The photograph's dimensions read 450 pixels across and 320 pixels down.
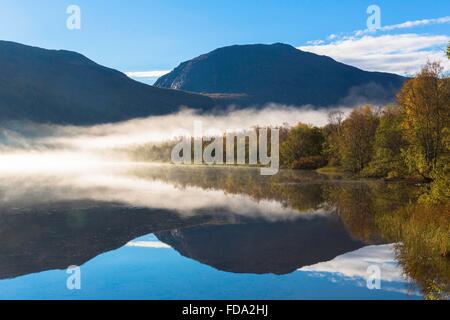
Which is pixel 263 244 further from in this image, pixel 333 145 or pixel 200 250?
pixel 333 145

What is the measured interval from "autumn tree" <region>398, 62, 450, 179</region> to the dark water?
13.2 m

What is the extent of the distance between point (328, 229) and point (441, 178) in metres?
7.55

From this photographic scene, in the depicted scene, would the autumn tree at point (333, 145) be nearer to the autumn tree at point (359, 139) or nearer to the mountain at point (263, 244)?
the autumn tree at point (359, 139)

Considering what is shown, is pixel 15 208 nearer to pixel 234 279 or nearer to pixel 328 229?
pixel 328 229

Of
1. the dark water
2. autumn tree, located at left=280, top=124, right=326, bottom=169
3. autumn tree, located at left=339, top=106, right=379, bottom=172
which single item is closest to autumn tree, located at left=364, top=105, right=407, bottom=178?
autumn tree, located at left=339, top=106, right=379, bottom=172

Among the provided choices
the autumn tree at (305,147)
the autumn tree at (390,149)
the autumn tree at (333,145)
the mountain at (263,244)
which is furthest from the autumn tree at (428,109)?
the autumn tree at (305,147)

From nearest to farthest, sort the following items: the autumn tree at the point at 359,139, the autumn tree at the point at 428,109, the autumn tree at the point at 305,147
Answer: the autumn tree at the point at 428,109
the autumn tree at the point at 359,139
the autumn tree at the point at 305,147

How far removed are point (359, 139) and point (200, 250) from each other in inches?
2661

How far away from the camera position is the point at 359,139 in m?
88.9

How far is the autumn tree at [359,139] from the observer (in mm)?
88875

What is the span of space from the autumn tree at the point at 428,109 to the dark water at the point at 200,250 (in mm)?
13152

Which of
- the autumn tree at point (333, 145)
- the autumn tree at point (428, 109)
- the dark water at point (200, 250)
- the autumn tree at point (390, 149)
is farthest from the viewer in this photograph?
the autumn tree at point (333, 145)

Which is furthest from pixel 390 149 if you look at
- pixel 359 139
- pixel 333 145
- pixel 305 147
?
pixel 305 147

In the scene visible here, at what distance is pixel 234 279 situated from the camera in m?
20.4
